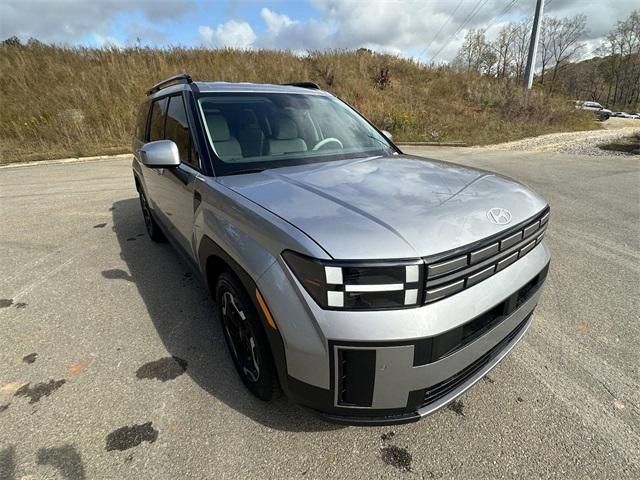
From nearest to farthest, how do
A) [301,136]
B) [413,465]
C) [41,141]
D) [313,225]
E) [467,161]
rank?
1. [313,225]
2. [413,465]
3. [301,136]
4. [467,161]
5. [41,141]

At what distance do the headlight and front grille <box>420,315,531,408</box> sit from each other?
0.48 meters

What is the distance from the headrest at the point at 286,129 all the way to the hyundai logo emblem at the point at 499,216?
62.7 inches

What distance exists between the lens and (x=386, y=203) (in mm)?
1753

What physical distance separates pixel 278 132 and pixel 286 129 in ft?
0.30

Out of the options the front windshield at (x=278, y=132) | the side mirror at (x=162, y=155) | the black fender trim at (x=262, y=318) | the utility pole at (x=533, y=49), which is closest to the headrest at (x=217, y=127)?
the front windshield at (x=278, y=132)

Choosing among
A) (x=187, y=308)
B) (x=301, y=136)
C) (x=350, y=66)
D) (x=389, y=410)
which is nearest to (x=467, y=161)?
(x=301, y=136)

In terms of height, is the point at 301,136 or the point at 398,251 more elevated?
the point at 301,136

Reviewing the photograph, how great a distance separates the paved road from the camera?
176 cm

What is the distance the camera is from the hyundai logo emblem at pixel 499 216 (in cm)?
173

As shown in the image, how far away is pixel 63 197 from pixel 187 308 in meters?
5.60

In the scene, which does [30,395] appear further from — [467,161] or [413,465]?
[467,161]

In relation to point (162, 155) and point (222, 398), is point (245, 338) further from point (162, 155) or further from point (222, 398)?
point (162, 155)

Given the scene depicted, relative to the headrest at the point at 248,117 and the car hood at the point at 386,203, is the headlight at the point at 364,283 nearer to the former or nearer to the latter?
the car hood at the point at 386,203

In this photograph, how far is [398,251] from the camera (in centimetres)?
143
